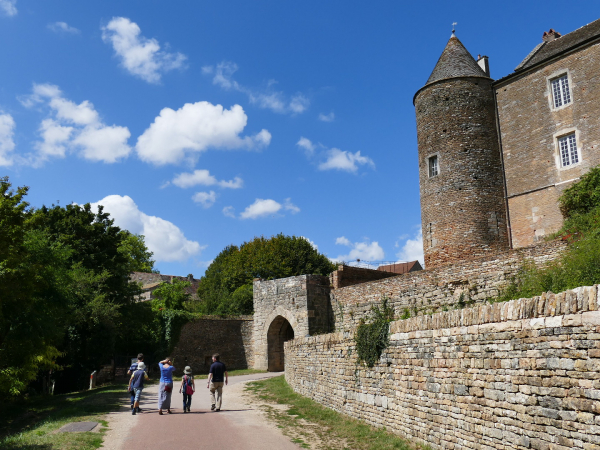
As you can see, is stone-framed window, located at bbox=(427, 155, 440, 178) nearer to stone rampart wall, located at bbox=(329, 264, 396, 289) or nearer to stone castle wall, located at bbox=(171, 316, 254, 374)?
stone rampart wall, located at bbox=(329, 264, 396, 289)

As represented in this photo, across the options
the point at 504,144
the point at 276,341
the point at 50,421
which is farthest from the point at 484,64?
the point at 50,421

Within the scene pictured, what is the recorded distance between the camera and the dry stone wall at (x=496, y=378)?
5.38 m

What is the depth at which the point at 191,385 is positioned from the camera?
1279 cm

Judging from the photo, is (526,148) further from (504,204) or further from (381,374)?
(381,374)

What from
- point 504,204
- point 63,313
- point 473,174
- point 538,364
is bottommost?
point 538,364

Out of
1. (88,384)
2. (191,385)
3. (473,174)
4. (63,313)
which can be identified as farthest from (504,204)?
(88,384)

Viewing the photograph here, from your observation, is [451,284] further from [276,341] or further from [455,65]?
[276,341]

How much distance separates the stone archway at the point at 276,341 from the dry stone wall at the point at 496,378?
17424 mm

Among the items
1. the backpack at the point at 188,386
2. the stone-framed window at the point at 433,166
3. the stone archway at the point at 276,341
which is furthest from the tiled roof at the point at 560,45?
the backpack at the point at 188,386

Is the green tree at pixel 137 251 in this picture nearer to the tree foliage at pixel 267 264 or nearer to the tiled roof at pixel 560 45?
the tree foliage at pixel 267 264

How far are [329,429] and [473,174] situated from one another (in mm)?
14330

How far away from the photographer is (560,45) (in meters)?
21.3

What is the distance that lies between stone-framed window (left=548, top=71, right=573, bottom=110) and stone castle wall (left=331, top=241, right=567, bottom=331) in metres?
8.56

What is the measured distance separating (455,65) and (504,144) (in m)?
4.37
